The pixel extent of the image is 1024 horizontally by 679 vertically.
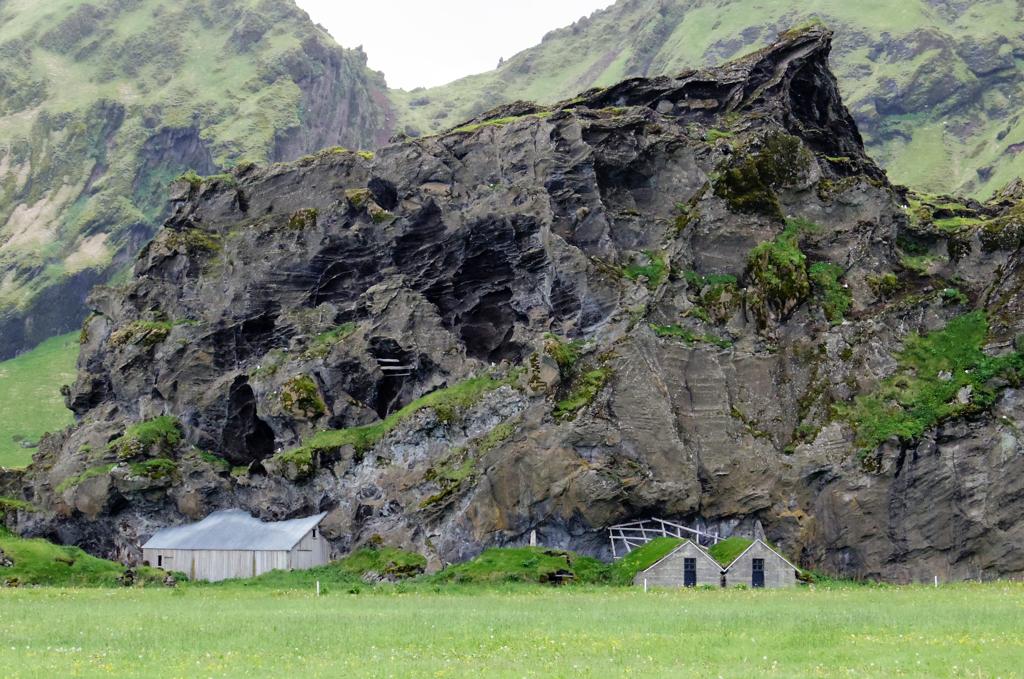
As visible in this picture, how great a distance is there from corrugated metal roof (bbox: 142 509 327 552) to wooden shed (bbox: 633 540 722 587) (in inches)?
1013

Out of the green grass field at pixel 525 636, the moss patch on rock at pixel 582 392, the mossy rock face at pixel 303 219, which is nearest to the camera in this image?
the green grass field at pixel 525 636

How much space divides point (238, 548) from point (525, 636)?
47.8 meters

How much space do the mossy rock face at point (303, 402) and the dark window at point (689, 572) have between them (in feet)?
103

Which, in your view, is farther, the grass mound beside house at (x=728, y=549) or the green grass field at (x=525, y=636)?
the grass mound beside house at (x=728, y=549)

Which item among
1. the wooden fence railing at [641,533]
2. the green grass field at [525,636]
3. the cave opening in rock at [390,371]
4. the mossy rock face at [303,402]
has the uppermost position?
the cave opening in rock at [390,371]

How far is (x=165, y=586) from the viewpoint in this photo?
76625 mm

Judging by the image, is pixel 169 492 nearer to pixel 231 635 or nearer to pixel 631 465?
pixel 631 465

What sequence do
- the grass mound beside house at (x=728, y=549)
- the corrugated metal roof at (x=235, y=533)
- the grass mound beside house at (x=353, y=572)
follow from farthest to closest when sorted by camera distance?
the corrugated metal roof at (x=235, y=533)
the grass mound beside house at (x=353, y=572)
the grass mound beside house at (x=728, y=549)

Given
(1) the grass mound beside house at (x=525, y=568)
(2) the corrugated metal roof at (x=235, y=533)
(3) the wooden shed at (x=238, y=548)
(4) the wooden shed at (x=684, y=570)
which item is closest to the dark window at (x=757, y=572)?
(4) the wooden shed at (x=684, y=570)

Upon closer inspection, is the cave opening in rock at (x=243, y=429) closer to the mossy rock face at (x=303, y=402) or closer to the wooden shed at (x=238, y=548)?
the mossy rock face at (x=303, y=402)

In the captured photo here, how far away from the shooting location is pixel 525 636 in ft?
133

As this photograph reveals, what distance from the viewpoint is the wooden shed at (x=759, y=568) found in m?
71.2

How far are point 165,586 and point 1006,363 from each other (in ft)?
191

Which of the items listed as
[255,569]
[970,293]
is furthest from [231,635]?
[970,293]
